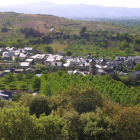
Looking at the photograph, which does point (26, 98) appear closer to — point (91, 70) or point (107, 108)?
point (107, 108)

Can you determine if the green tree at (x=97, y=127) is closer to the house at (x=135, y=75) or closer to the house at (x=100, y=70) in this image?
the house at (x=100, y=70)

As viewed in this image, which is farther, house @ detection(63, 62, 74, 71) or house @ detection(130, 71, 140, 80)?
house @ detection(63, 62, 74, 71)

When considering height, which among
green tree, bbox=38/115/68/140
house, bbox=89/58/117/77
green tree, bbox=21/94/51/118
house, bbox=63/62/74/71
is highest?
green tree, bbox=38/115/68/140

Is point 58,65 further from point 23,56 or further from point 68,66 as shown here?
point 23,56

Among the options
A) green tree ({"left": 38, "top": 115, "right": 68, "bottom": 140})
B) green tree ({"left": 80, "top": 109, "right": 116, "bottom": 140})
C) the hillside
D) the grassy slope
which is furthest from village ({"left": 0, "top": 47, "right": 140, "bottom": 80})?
green tree ({"left": 38, "top": 115, "right": 68, "bottom": 140})

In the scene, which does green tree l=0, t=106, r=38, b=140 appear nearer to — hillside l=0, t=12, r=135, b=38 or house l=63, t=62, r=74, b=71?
house l=63, t=62, r=74, b=71

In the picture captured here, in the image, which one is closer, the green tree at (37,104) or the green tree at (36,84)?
the green tree at (37,104)

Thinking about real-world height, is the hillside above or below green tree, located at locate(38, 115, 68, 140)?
above


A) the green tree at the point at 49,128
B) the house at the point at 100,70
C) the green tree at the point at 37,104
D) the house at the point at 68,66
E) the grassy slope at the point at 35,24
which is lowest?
the house at the point at 68,66

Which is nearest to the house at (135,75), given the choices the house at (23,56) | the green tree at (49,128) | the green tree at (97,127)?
the house at (23,56)

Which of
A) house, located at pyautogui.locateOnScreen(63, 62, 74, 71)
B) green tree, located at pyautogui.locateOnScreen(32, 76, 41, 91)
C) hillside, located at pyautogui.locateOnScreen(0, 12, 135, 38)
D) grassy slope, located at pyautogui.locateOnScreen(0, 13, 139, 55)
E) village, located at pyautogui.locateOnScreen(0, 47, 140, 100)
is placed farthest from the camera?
hillside, located at pyautogui.locateOnScreen(0, 12, 135, 38)

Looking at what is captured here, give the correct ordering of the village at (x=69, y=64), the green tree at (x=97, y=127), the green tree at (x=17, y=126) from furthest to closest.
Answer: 1. the village at (x=69, y=64)
2. the green tree at (x=97, y=127)
3. the green tree at (x=17, y=126)

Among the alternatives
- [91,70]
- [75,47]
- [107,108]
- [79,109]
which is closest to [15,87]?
[91,70]

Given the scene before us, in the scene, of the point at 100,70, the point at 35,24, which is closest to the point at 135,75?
the point at 100,70
